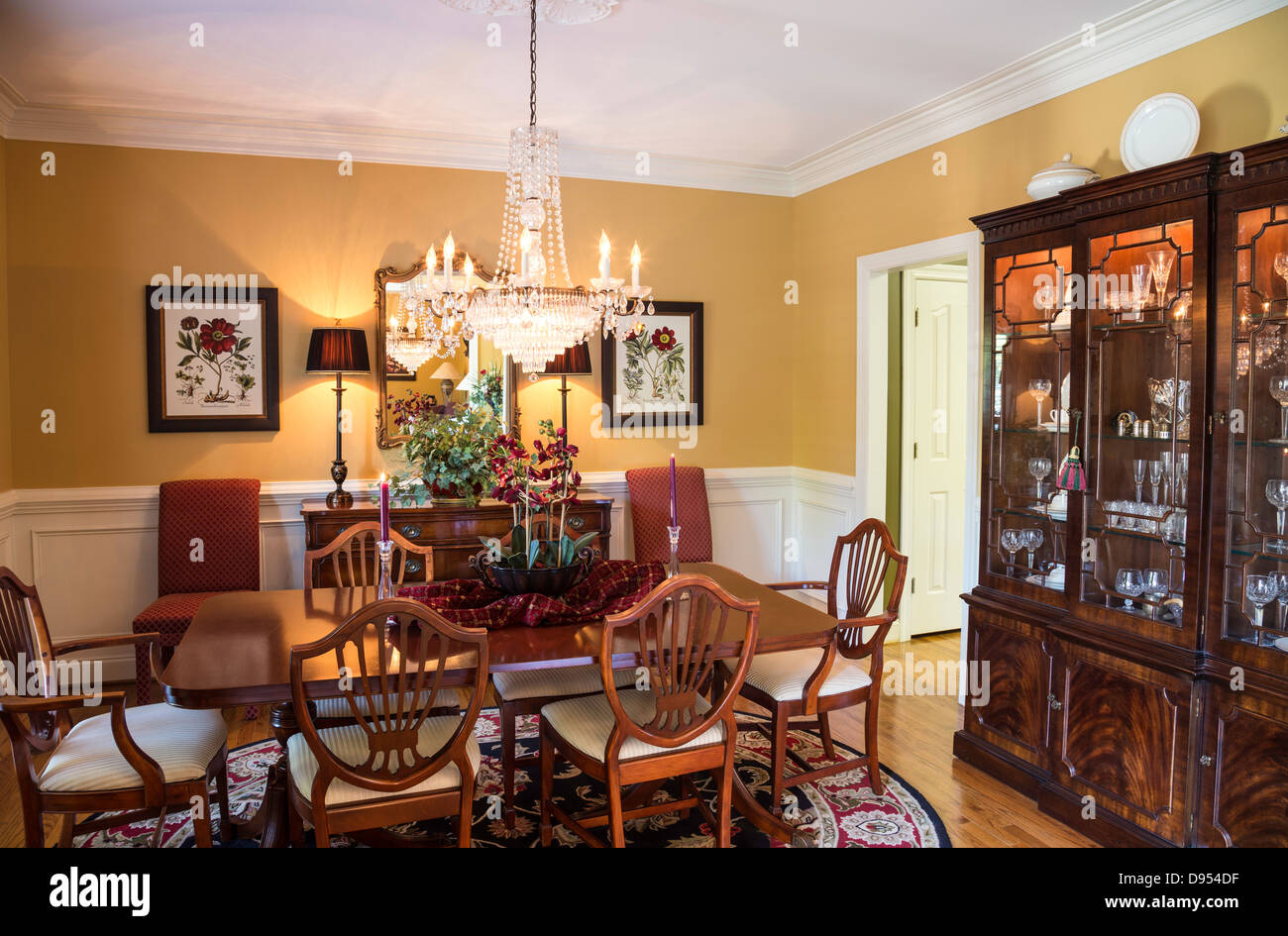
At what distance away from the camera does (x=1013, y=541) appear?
11.0ft

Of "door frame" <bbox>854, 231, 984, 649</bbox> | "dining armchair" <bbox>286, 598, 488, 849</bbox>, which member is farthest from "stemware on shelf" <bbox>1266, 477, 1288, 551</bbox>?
"dining armchair" <bbox>286, 598, 488, 849</bbox>

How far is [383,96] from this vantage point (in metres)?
3.98

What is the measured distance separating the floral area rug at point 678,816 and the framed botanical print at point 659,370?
2191 mm

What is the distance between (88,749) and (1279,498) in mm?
3455

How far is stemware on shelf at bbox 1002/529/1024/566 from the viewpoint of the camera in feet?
10.9

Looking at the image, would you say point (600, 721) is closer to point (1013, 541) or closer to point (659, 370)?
point (1013, 541)

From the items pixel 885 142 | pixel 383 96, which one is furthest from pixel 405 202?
pixel 885 142

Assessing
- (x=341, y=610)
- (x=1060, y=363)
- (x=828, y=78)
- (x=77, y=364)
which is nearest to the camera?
(x=341, y=610)

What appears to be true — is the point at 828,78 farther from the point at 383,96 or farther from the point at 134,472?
the point at 134,472

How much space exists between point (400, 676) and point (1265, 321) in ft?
8.53

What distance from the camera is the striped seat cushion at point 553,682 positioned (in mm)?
2988

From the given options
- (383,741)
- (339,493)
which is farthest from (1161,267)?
(339,493)

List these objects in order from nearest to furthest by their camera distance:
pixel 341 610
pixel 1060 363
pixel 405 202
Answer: pixel 341 610
pixel 1060 363
pixel 405 202

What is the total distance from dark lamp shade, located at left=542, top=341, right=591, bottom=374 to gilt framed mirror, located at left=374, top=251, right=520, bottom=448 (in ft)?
0.88
